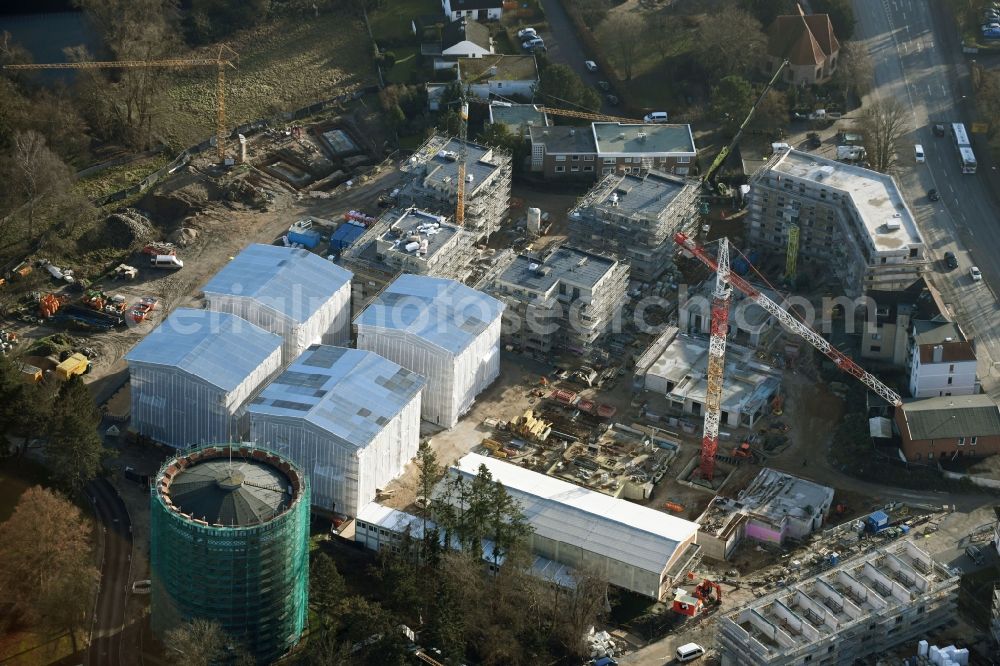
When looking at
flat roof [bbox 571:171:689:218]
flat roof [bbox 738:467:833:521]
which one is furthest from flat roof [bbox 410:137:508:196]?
flat roof [bbox 738:467:833:521]

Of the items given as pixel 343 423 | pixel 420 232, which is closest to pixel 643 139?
pixel 420 232

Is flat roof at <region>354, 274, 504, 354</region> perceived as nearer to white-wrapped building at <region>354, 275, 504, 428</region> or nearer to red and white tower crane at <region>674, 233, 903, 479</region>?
white-wrapped building at <region>354, 275, 504, 428</region>

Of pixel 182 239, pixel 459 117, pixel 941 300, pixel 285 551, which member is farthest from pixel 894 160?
pixel 285 551

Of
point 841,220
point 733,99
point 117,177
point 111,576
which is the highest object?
point 733,99

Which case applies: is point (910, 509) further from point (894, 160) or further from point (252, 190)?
point (252, 190)

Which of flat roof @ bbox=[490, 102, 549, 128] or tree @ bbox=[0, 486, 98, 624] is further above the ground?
flat roof @ bbox=[490, 102, 549, 128]

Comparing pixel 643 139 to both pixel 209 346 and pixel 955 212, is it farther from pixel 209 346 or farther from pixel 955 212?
pixel 209 346
